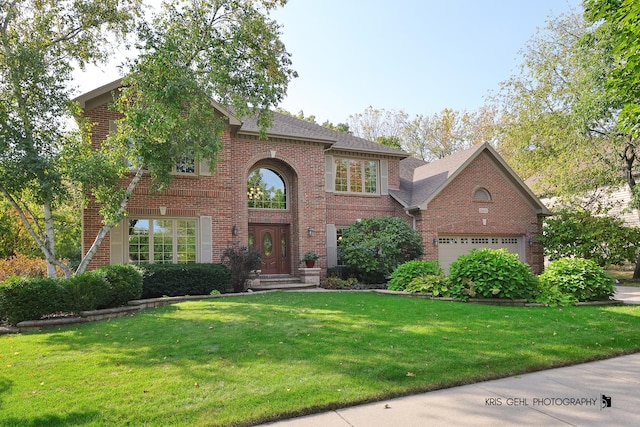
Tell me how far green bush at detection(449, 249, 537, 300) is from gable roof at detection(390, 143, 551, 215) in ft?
18.9

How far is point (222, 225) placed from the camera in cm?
1428

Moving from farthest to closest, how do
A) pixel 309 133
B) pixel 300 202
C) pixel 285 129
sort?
pixel 309 133 → pixel 285 129 → pixel 300 202

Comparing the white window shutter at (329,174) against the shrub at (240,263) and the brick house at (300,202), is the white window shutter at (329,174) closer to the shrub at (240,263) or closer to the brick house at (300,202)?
the brick house at (300,202)

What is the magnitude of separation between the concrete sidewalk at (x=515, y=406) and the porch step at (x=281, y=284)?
33.5ft

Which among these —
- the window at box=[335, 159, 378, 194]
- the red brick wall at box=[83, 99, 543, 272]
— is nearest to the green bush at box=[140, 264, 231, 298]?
the red brick wall at box=[83, 99, 543, 272]

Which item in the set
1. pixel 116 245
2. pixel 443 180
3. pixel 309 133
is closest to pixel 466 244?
pixel 443 180

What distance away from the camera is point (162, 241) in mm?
13695

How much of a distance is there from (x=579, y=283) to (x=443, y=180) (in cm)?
760

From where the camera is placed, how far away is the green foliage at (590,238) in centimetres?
1725

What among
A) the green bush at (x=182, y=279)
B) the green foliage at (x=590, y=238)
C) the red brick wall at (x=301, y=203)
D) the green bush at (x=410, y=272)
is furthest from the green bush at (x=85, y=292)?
the green foliage at (x=590, y=238)

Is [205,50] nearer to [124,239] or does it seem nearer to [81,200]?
[81,200]

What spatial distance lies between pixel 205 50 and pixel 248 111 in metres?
→ 1.99

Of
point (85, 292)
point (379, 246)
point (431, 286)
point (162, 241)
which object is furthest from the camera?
point (379, 246)

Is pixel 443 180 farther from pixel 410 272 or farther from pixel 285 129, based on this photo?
pixel 285 129
